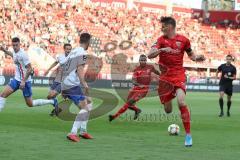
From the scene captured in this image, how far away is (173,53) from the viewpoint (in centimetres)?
1218

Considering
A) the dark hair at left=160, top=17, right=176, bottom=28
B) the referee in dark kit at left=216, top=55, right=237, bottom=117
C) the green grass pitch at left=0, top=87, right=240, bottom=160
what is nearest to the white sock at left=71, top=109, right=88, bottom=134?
the green grass pitch at left=0, top=87, right=240, bottom=160

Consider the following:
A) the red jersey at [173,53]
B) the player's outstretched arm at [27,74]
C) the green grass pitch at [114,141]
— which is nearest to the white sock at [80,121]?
the green grass pitch at [114,141]

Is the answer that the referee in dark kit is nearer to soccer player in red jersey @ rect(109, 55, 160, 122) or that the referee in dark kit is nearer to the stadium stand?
soccer player in red jersey @ rect(109, 55, 160, 122)

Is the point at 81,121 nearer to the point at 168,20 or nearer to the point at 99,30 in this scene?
the point at 168,20

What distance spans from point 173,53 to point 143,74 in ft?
20.4

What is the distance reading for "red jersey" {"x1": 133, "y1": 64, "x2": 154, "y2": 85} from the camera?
59.5 ft

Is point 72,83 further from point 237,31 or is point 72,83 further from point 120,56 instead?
point 237,31

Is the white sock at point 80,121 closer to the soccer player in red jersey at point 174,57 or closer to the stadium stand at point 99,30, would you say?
the soccer player in red jersey at point 174,57

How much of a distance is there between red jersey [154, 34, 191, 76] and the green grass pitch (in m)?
1.51

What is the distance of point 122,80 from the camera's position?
133 feet

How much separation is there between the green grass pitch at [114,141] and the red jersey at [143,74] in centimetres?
151

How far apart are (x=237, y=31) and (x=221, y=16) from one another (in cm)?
530

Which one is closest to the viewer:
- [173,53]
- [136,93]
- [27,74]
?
[173,53]

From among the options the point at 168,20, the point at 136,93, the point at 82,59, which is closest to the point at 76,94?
the point at 82,59
